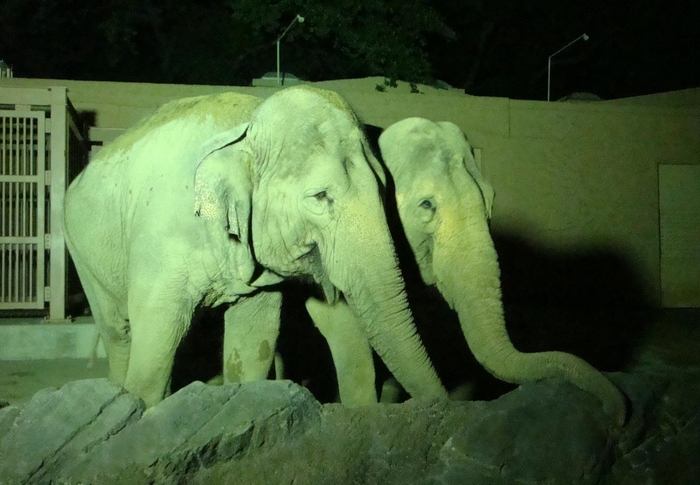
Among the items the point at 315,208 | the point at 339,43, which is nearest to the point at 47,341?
the point at 315,208

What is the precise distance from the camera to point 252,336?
4.55 meters

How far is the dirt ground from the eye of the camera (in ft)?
20.2

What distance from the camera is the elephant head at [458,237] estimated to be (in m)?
3.42

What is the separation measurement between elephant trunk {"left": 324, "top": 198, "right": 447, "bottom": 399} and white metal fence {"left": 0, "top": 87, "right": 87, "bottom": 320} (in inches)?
180

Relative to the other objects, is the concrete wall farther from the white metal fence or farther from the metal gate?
the metal gate

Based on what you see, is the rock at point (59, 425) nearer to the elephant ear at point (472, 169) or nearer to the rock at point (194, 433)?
the rock at point (194, 433)

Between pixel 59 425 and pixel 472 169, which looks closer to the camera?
pixel 59 425

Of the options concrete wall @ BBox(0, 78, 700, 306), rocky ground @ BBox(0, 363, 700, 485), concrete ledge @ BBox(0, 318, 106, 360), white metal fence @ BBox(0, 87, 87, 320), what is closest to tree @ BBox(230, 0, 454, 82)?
concrete wall @ BBox(0, 78, 700, 306)

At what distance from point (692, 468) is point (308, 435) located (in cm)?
147

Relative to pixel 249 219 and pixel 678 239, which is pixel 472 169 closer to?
pixel 249 219

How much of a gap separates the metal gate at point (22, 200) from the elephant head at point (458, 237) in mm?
3856

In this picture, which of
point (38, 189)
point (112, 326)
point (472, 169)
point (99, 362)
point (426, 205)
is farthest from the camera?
point (38, 189)

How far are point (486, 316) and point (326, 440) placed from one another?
101cm

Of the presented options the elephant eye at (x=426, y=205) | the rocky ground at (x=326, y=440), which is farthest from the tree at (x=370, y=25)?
the rocky ground at (x=326, y=440)
